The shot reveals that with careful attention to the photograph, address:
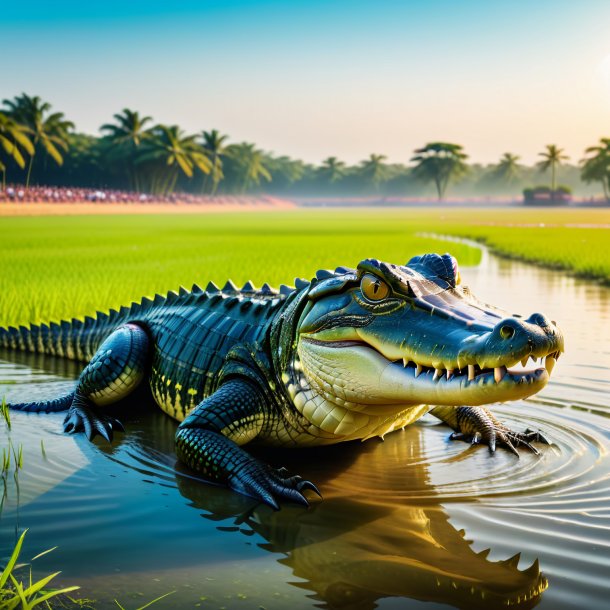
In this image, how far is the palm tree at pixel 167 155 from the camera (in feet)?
295

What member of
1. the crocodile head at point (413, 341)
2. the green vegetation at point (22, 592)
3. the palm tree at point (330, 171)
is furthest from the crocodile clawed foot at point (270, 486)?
the palm tree at point (330, 171)

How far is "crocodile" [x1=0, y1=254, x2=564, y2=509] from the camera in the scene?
9.61ft

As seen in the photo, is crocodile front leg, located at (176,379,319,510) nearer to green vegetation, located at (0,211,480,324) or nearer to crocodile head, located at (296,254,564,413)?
crocodile head, located at (296,254,564,413)

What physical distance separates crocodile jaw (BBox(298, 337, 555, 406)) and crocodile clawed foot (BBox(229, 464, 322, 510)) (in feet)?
1.55

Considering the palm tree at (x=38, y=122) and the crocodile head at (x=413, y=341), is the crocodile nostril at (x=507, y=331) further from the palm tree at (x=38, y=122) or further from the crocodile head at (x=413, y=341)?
the palm tree at (x=38, y=122)

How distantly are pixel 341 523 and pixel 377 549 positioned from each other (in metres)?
0.30

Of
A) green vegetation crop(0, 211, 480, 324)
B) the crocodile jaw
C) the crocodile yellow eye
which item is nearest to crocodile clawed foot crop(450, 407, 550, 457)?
the crocodile jaw

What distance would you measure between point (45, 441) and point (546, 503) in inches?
112

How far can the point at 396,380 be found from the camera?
324cm

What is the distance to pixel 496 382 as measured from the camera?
2.80m

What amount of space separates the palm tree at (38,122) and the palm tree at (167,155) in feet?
37.6

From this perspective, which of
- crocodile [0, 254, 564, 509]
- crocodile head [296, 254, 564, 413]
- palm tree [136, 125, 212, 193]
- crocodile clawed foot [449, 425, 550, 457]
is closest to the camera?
crocodile head [296, 254, 564, 413]

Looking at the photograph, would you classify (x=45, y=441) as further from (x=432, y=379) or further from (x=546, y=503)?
(x=546, y=503)

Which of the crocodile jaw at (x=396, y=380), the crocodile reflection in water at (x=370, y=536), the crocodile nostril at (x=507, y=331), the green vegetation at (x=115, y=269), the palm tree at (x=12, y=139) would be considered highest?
the palm tree at (x=12, y=139)
